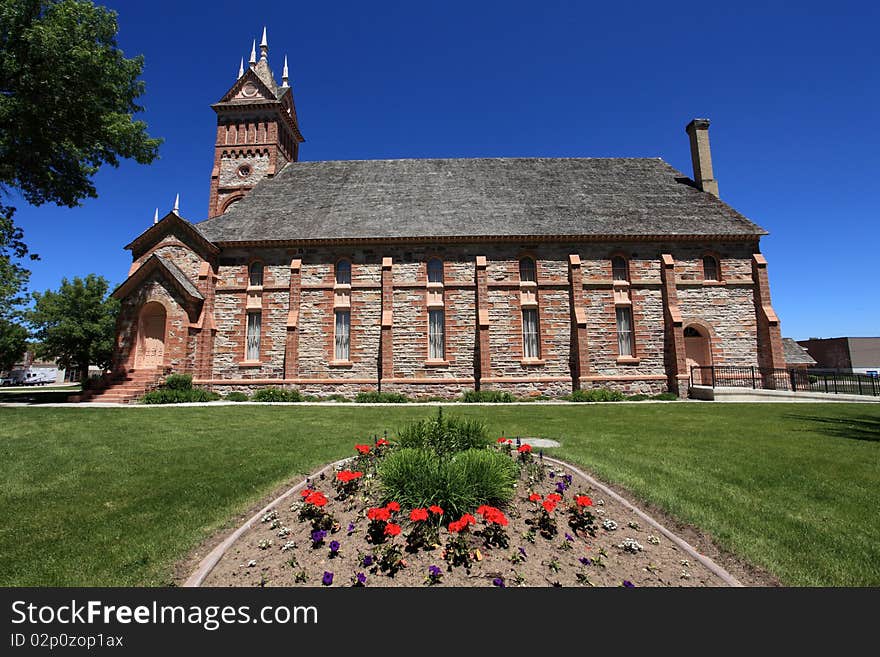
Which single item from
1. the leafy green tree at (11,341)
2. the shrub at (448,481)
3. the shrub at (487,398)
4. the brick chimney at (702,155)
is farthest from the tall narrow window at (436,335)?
the leafy green tree at (11,341)

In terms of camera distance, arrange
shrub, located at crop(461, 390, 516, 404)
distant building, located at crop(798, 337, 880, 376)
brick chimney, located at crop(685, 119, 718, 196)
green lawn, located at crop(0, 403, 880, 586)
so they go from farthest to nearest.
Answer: distant building, located at crop(798, 337, 880, 376), brick chimney, located at crop(685, 119, 718, 196), shrub, located at crop(461, 390, 516, 404), green lawn, located at crop(0, 403, 880, 586)

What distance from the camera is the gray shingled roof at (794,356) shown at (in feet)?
74.5

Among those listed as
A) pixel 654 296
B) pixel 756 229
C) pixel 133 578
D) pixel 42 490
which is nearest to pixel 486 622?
pixel 133 578

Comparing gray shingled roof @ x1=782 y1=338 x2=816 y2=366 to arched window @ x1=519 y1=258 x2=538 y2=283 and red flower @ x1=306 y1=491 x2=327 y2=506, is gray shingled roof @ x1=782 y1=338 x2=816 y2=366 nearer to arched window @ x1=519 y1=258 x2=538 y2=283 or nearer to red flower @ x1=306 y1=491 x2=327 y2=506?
arched window @ x1=519 y1=258 x2=538 y2=283

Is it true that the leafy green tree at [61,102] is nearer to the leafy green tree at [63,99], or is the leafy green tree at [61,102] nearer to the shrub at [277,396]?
the leafy green tree at [63,99]

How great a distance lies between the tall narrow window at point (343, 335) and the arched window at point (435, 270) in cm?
516

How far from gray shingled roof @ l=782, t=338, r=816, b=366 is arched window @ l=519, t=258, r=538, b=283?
49.1 feet

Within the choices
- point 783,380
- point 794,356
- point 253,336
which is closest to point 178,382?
point 253,336

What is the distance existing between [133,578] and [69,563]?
95cm

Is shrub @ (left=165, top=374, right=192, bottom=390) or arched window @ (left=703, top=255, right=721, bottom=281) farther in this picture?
arched window @ (left=703, top=255, right=721, bottom=281)

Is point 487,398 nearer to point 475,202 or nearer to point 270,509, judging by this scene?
point 475,202

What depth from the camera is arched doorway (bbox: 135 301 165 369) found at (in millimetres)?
20205

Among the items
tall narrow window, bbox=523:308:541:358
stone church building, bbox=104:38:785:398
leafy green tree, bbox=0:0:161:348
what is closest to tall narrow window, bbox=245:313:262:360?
stone church building, bbox=104:38:785:398

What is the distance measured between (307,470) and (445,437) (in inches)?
96.4
